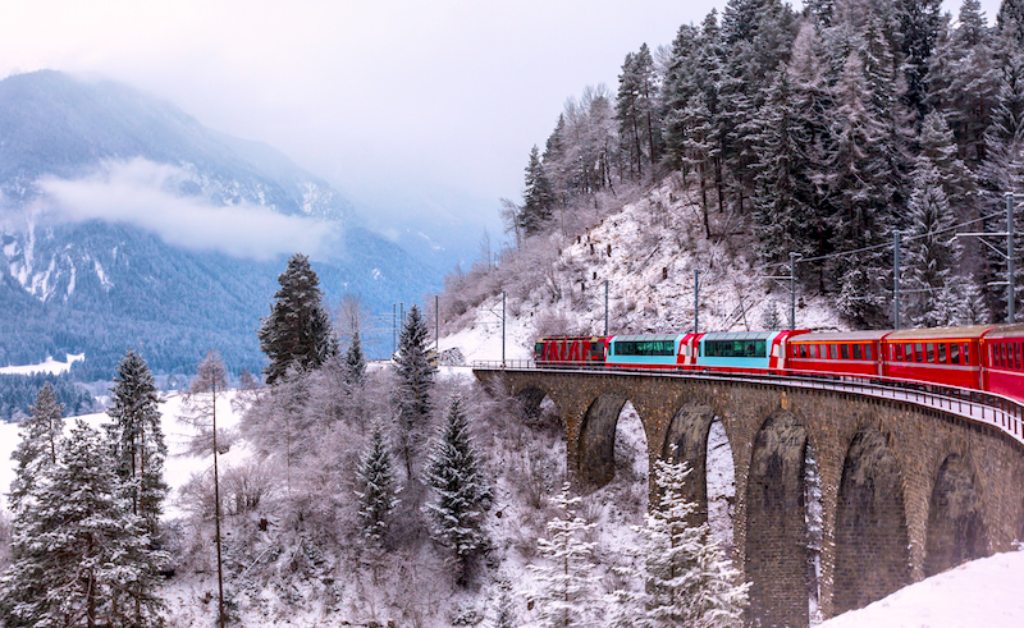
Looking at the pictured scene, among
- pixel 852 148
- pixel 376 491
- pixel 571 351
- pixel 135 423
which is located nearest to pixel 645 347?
pixel 571 351

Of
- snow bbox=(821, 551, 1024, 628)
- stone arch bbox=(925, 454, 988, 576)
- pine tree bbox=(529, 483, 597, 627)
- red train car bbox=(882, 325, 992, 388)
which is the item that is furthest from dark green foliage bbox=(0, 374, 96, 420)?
snow bbox=(821, 551, 1024, 628)

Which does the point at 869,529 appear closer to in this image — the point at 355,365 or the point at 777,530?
the point at 777,530

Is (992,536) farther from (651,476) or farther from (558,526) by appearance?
(651,476)

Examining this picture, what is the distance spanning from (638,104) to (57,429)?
6061 centimetres

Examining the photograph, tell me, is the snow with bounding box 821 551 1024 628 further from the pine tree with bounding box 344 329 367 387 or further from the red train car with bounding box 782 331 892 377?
the pine tree with bounding box 344 329 367 387

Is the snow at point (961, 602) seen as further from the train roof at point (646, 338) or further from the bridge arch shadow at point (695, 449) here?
the train roof at point (646, 338)

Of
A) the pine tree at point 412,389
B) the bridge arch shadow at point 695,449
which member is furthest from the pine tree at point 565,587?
the pine tree at point 412,389

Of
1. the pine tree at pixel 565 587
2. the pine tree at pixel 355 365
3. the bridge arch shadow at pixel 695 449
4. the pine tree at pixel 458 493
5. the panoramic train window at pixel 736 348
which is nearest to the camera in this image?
the pine tree at pixel 565 587

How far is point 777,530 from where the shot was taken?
32.9 m

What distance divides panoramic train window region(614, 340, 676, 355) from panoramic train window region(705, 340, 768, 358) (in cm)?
401

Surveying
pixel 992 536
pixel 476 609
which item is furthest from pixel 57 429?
pixel 992 536

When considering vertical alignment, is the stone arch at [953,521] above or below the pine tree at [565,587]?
above

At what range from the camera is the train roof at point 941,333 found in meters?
22.2

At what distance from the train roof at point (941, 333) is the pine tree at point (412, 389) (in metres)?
32.2
